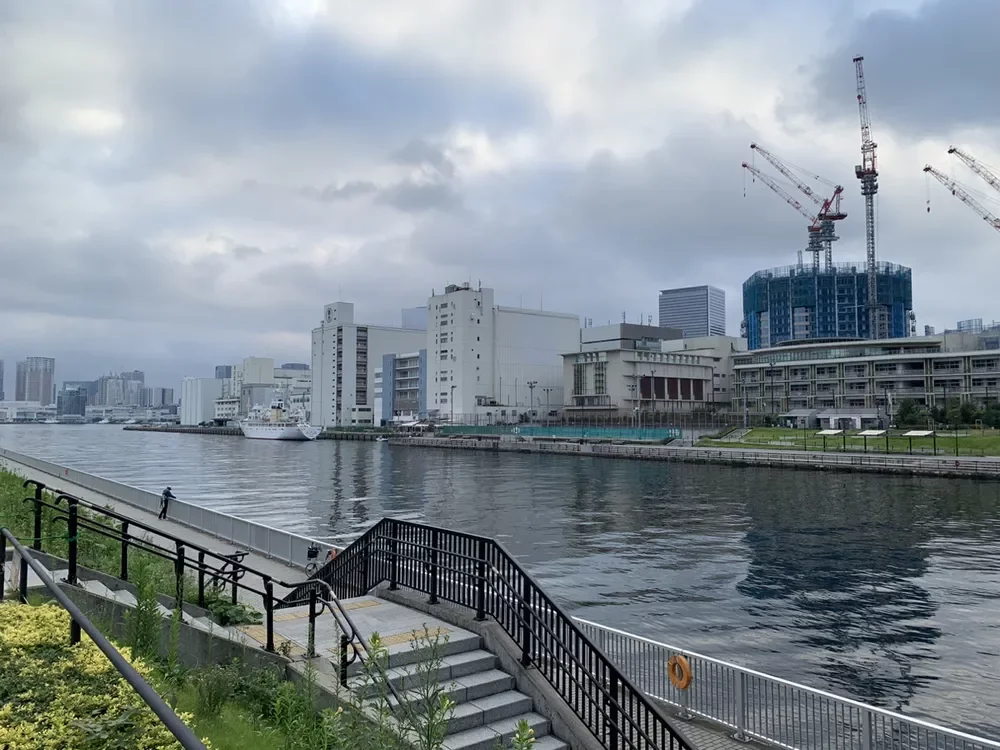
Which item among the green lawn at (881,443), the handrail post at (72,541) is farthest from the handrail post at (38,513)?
the green lawn at (881,443)

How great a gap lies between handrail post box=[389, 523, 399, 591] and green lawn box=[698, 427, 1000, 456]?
74.5 metres

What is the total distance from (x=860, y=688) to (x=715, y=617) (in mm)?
5635

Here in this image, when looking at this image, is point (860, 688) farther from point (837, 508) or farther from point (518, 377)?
point (518, 377)

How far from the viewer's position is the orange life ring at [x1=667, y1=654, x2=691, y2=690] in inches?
422

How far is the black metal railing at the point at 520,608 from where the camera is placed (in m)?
7.59

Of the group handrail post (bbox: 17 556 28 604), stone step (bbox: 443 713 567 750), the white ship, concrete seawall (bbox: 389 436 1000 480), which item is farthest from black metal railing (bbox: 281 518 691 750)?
the white ship

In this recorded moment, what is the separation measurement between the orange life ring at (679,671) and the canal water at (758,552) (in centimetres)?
602

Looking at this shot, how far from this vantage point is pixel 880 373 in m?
121

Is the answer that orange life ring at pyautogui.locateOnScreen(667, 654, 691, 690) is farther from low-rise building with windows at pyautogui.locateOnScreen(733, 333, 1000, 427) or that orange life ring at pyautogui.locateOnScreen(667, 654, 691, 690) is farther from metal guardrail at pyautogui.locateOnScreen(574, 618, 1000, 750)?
low-rise building with windows at pyautogui.locateOnScreen(733, 333, 1000, 427)

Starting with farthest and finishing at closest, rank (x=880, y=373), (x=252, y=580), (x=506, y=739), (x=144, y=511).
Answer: (x=880, y=373) < (x=144, y=511) < (x=252, y=580) < (x=506, y=739)

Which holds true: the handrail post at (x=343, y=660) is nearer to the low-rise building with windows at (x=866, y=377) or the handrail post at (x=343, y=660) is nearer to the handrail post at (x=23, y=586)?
the handrail post at (x=23, y=586)

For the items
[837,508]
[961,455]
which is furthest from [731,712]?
[961,455]

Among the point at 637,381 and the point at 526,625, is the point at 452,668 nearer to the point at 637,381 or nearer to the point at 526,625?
the point at 526,625

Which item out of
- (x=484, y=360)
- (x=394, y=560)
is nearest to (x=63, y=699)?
(x=394, y=560)
